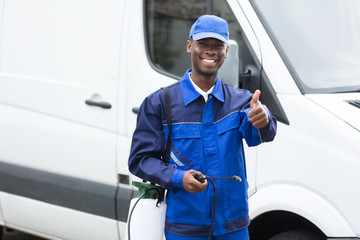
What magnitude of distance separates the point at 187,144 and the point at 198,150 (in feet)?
0.17

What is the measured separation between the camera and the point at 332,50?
353cm

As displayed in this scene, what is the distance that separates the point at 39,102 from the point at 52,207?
74 centimetres

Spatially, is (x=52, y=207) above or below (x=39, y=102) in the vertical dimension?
below

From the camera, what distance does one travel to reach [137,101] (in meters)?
4.02

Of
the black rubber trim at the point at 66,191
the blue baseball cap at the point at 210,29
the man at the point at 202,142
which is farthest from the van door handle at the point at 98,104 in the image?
the blue baseball cap at the point at 210,29

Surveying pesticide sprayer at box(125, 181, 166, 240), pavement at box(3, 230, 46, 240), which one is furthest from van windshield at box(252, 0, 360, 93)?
pavement at box(3, 230, 46, 240)

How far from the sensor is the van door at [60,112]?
13.8 feet

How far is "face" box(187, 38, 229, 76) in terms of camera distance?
2.69 m

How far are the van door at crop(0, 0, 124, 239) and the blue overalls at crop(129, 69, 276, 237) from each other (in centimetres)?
146

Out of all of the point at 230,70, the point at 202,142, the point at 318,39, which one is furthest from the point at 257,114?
the point at 318,39

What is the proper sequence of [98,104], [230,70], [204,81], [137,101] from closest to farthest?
[204,81], [230,70], [137,101], [98,104]

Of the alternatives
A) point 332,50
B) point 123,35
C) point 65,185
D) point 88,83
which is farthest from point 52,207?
point 332,50

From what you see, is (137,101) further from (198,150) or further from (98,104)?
(198,150)

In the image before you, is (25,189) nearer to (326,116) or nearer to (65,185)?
(65,185)
